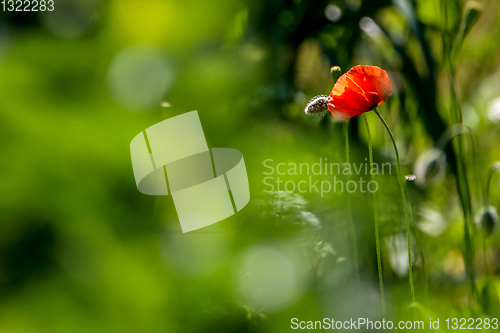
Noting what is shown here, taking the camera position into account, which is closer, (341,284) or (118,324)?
(118,324)

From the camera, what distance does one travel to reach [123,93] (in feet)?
0.85

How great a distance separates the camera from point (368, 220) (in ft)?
1.49

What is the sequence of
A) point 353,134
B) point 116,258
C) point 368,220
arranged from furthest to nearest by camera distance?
1. point 353,134
2. point 368,220
3. point 116,258

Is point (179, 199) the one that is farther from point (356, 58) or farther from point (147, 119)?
point (356, 58)

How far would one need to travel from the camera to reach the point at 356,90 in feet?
0.93

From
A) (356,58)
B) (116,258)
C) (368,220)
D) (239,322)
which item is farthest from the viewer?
(356,58)

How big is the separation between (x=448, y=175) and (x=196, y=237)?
834mm

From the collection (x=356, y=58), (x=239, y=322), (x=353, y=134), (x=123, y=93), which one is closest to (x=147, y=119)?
(x=123, y=93)

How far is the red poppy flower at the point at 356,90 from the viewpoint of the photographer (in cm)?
29

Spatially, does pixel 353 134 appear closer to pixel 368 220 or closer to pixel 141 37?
pixel 368 220

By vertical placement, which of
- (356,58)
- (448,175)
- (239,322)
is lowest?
(239,322)

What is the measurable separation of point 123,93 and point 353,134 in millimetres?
456

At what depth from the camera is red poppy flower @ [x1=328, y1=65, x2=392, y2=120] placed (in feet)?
0.94

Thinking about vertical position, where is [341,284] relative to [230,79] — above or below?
below
